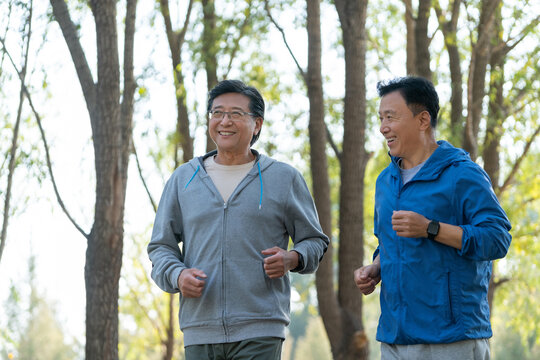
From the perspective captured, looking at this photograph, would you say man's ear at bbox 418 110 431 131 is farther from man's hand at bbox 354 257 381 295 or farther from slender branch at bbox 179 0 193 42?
slender branch at bbox 179 0 193 42

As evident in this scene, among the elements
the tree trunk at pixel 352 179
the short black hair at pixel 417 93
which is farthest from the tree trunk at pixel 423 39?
the short black hair at pixel 417 93

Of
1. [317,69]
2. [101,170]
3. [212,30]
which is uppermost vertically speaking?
[212,30]

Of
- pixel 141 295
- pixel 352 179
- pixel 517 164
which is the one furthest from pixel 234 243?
pixel 141 295

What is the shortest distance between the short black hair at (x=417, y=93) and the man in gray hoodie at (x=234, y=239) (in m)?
0.81

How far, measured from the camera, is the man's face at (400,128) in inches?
141

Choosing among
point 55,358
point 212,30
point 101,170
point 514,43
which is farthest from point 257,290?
point 55,358

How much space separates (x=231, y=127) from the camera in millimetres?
4055

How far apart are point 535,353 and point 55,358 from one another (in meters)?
22.5

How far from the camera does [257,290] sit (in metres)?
3.85

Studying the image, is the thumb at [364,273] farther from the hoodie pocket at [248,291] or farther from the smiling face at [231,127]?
the smiling face at [231,127]

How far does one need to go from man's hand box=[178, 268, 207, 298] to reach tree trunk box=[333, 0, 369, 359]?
509 centimetres

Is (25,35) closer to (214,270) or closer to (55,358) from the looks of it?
(214,270)

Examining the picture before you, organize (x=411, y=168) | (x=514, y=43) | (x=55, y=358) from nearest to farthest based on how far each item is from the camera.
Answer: (x=411, y=168) < (x=514, y=43) < (x=55, y=358)

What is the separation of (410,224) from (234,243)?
99 cm
